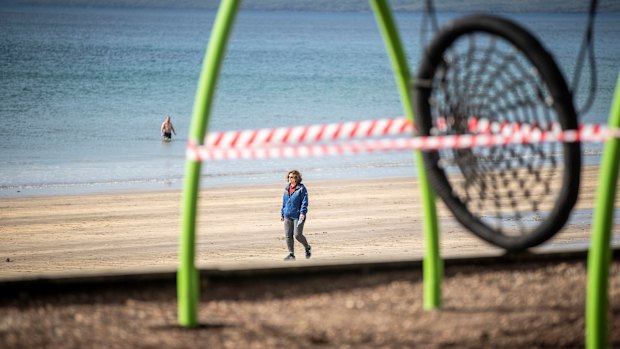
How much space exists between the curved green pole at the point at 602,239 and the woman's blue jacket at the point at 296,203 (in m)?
11.6

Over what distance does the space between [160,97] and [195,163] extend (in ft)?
231

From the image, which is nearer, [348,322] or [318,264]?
[348,322]

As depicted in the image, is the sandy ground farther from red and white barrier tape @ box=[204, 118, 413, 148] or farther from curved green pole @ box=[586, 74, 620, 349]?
curved green pole @ box=[586, 74, 620, 349]

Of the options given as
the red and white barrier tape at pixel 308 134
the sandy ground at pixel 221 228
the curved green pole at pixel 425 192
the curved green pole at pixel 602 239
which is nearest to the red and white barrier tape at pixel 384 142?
the red and white barrier tape at pixel 308 134

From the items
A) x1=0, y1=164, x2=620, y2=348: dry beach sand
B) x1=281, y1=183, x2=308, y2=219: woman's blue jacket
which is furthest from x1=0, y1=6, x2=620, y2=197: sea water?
x1=0, y1=164, x2=620, y2=348: dry beach sand

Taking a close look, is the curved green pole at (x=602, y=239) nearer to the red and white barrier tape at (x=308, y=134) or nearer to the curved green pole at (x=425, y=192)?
the curved green pole at (x=425, y=192)

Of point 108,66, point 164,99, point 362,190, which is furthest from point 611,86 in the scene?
point 362,190

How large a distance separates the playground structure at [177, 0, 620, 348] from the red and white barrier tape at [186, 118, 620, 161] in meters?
0.10

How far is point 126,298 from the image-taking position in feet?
22.1

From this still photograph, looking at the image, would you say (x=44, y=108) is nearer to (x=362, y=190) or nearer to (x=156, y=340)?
(x=362, y=190)

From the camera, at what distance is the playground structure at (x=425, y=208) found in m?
5.26

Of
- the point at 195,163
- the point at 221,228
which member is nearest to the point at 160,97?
the point at 221,228

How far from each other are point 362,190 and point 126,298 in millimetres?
22423

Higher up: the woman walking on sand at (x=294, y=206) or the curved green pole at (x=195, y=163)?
the woman walking on sand at (x=294, y=206)
